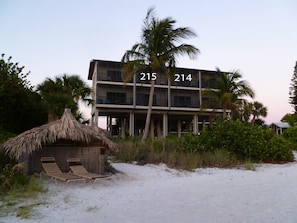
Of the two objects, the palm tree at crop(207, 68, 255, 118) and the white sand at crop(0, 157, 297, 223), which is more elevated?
the palm tree at crop(207, 68, 255, 118)

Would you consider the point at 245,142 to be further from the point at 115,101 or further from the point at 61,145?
the point at 115,101

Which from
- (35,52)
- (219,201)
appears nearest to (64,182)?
(219,201)

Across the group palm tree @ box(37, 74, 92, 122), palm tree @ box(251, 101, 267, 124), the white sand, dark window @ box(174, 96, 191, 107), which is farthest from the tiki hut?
palm tree @ box(251, 101, 267, 124)

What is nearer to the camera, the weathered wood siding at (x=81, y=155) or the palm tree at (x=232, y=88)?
the weathered wood siding at (x=81, y=155)

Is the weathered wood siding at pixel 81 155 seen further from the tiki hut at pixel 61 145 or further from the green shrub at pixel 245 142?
the green shrub at pixel 245 142

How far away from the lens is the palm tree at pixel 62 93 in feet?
53.9

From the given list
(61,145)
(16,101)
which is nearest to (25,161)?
(61,145)

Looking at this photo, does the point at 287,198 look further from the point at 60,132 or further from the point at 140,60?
the point at 140,60

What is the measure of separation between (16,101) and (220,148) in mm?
11209

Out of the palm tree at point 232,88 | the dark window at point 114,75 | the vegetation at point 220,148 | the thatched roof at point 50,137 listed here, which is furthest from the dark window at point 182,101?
the thatched roof at point 50,137

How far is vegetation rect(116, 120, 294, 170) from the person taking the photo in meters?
11.8

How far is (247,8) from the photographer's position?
11.4 m

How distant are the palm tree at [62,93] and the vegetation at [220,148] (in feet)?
18.4

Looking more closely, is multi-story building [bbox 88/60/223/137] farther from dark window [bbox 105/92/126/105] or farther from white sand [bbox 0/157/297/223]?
white sand [bbox 0/157/297/223]
